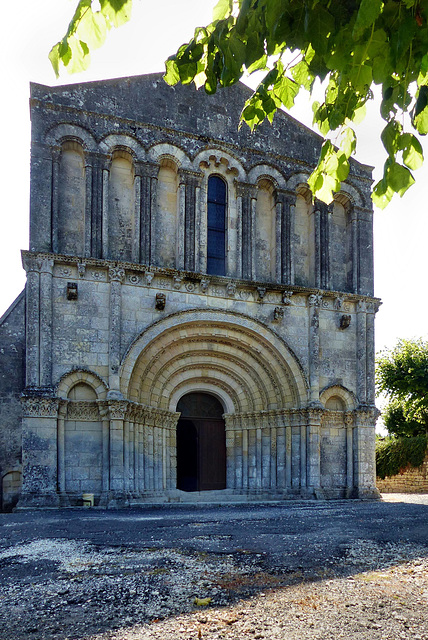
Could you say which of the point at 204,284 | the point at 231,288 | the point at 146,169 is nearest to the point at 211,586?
the point at 204,284

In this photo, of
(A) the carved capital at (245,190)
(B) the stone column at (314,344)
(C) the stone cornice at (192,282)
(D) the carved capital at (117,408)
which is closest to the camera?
(D) the carved capital at (117,408)

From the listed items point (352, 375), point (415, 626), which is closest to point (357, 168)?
point (352, 375)

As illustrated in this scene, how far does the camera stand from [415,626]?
3.60 m

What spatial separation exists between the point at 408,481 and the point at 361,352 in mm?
10170

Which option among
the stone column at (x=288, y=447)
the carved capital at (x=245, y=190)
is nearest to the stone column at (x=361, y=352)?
the stone column at (x=288, y=447)

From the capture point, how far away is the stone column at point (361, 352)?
1597 cm

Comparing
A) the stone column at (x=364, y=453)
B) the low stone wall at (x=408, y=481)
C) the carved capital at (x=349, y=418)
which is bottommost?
the low stone wall at (x=408, y=481)

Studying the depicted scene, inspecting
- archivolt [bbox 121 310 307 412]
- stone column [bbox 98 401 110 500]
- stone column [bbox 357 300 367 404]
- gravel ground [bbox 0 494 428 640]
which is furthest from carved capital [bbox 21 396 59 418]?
stone column [bbox 357 300 367 404]

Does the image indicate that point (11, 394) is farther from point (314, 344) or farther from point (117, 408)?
point (314, 344)

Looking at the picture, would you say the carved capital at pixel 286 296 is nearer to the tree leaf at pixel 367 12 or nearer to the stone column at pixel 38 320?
the stone column at pixel 38 320

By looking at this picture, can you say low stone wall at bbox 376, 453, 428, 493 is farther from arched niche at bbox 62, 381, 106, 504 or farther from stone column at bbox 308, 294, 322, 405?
arched niche at bbox 62, 381, 106, 504

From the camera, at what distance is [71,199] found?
14.1 m

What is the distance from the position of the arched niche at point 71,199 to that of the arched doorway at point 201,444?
17.6ft

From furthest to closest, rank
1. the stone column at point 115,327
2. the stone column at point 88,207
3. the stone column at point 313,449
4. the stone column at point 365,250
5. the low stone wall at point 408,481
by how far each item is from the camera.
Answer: the low stone wall at point 408,481
the stone column at point 365,250
the stone column at point 313,449
the stone column at point 88,207
the stone column at point 115,327
